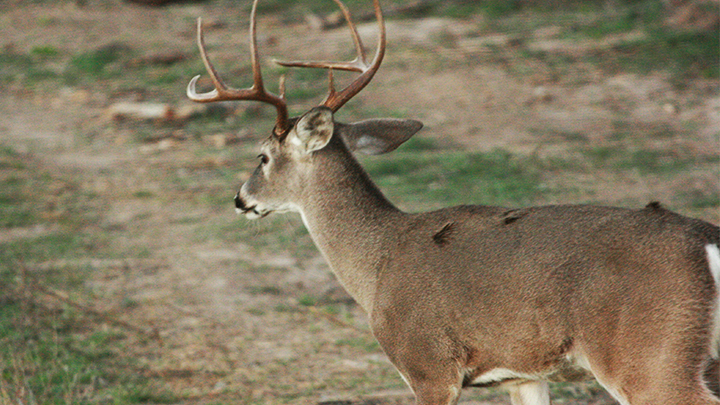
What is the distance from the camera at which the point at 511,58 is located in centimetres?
1508

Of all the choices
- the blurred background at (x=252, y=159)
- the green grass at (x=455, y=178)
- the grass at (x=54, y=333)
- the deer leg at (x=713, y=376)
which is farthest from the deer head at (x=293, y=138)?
the green grass at (x=455, y=178)

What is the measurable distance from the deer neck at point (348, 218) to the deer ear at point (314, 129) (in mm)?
116

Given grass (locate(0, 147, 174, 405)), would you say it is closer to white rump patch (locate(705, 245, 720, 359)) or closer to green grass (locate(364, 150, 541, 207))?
green grass (locate(364, 150, 541, 207))

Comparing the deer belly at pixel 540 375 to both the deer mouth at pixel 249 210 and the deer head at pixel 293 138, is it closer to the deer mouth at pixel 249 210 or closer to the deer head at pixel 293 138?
the deer head at pixel 293 138

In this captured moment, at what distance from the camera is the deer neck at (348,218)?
16.3ft

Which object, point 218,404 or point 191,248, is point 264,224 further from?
point 218,404

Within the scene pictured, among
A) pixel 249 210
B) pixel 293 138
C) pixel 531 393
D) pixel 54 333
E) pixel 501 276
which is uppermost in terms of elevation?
pixel 293 138

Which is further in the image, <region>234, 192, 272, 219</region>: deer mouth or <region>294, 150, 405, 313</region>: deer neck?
<region>234, 192, 272, 219</region>: deer mouth

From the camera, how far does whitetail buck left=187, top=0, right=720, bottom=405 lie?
3.71 m

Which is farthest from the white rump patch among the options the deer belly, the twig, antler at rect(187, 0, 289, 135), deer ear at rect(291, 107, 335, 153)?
the twig

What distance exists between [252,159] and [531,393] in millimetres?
7777

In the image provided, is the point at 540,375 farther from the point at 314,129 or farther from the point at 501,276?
the point at 314,129

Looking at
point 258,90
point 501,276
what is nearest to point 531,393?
point 501,276

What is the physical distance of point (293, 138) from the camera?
5.11 meters
